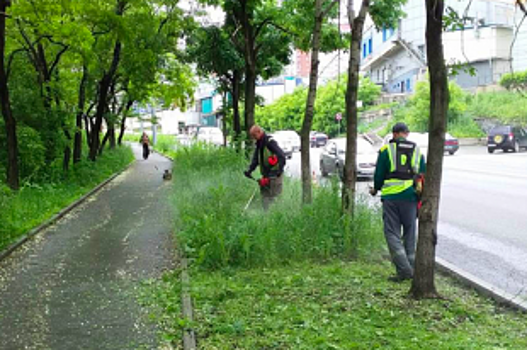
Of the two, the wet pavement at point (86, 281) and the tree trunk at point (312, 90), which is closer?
the wet pavement at point (86, 281)

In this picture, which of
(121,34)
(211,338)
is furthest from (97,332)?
(121,34)

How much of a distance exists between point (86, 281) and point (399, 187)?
4.08m

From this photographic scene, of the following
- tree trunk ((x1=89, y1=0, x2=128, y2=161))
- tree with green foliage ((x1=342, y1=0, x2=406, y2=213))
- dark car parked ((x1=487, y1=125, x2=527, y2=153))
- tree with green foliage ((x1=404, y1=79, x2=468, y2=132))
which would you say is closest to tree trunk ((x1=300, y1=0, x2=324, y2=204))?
tree with green foliage ((x1=342, y1=0, x2=406, y2=213))

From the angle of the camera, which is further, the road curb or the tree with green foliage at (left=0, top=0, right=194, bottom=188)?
the tree with green foliage at (left=0, top=0, right=194, bottom=188)

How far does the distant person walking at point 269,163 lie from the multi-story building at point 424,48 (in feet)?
102

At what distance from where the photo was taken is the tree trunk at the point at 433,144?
5.54m

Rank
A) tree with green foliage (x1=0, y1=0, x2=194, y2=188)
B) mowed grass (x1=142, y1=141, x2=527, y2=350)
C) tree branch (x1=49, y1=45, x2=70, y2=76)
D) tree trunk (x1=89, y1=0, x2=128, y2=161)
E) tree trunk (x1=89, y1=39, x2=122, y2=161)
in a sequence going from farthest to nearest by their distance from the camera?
tree trunk (x1=89, y1=39, x2=122, y2=161) < tree trunk (x1=89, y1=0, x2=128, y2=161) < tree branch (x1=49, y1=45, x2=70, y2=76) < tree with green foliage (x1=0, y1=0, x2=194, y2=188) < mowed grass (x1=142, y1=141, x2=527, y2=350)

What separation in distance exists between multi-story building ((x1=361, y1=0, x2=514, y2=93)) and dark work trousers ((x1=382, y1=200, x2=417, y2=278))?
33.8 meters

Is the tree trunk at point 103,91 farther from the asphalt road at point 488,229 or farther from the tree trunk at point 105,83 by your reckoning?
the asphalt road at point 488,229

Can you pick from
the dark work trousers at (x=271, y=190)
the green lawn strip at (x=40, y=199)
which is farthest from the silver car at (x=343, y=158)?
the dark work trousers at (x=271, y=190)

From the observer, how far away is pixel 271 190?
994 cm

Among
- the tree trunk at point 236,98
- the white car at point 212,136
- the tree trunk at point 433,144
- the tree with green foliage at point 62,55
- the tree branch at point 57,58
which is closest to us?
the tree trunk at point 433,144

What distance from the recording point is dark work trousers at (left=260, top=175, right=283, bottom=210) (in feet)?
32.5

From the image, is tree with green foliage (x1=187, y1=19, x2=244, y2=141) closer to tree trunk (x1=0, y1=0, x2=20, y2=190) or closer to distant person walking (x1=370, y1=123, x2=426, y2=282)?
tree trunk (x1=0, y1=0, x2=20, y2=190)
